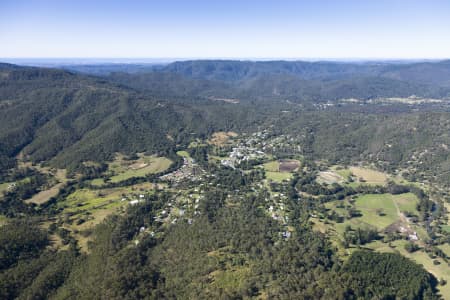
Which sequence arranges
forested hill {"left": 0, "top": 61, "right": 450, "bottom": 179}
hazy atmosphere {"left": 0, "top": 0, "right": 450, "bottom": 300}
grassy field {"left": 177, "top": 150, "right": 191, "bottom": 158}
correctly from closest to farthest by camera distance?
hazy atmosphere {"left": 0, "top": 0, "right": 450, "bottom": 300}, forested hill {"left": 0, "top": 61, "right": 450, "bottom": 179}, grassy field {"left": 177, "top": 150, "right": 191, "bottom": 158}

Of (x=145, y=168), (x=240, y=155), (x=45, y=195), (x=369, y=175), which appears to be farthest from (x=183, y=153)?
(x=369, y=175)

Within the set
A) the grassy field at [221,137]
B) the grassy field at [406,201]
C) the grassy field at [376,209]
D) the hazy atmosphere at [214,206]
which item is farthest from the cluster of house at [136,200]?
the grassy field at [406,201]

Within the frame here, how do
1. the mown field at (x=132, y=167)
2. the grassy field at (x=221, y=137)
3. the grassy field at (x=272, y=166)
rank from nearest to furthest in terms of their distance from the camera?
the mown field at (x=132, y=167), the grassy field at (x=272, y=166), the grassy field at (x=221, y=137)

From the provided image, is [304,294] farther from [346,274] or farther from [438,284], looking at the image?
[438,284]

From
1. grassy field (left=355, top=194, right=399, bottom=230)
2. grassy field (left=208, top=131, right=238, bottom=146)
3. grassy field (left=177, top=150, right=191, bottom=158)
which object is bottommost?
grassy field (left=355, top=194, right=399, bottom=230)

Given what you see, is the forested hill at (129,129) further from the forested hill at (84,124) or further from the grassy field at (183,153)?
the grassy field at (183,153)

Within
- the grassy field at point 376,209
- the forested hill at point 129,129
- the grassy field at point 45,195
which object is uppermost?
the forested hill at point 129,129

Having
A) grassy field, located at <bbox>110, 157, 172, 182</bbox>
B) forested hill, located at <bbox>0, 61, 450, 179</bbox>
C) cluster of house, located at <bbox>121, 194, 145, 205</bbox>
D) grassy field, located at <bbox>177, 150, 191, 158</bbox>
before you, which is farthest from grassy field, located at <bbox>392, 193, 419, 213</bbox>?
grassy field, located at <bbox>177, 150, 191, 158</bbox>

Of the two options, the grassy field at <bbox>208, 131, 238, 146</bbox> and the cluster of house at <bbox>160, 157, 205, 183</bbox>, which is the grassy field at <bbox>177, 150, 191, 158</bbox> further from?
the grassy field at <bbox>208, 131, 238, 146</bbox>
